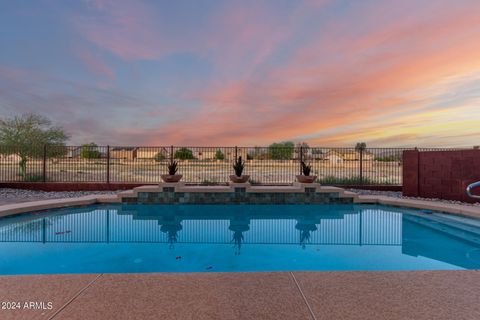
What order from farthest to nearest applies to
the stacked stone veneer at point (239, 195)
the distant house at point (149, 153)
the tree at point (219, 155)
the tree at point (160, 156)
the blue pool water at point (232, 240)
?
the tree at point (160, 156), the tree at point (219, 155), the distant house at point (149, 153), the stacked stone veneer at point (239, 195), the blue pool water at point (232, 240)

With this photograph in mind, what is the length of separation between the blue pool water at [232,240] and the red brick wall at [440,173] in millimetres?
2406

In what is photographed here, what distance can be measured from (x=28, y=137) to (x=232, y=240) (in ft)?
55.0

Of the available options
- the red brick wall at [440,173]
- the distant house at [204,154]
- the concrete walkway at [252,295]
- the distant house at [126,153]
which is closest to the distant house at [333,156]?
the red brick wall at [440,173]

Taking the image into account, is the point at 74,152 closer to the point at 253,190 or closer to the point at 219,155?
the point at 219,155

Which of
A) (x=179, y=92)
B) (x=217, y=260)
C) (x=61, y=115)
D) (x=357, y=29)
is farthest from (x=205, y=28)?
(x=61, y=115)

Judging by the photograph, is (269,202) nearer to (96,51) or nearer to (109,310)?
(109,310)

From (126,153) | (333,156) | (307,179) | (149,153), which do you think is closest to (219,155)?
(149,153)

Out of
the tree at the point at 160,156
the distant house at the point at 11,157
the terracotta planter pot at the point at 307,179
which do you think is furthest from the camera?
the distant house at the point at 11,157

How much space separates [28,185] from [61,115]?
767cm

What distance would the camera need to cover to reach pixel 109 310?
2.26 m

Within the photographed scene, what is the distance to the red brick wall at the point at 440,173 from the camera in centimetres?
909

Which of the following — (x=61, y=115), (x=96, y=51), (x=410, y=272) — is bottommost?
(x=410, y=272)

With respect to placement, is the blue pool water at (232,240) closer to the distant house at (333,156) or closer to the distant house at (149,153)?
the distant house at (149,153)

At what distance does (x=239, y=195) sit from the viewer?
9.97 metres
